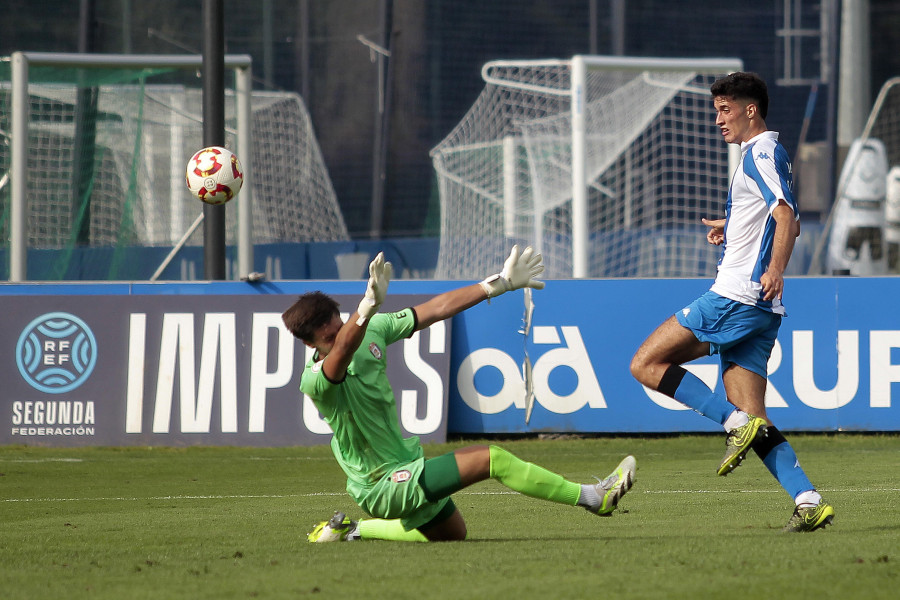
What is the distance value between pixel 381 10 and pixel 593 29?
4.56 m

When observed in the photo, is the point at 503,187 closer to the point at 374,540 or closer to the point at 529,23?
the point at 529,23

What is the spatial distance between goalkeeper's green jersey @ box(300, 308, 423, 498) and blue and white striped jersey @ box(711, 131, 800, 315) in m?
1.61

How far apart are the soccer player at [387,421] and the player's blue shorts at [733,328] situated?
Answer: 32.5 inches

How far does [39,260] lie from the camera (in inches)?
679

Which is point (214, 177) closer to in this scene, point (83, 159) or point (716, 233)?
point (716, 233)

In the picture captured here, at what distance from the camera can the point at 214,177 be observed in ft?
36.8

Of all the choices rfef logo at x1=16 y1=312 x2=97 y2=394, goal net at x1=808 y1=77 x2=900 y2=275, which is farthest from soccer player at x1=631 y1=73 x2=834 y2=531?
goal net at x1=808 y1=77 x2=900 y2=275

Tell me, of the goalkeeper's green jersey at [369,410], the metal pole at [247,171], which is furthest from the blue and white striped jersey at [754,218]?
the metal pole at [247,171]

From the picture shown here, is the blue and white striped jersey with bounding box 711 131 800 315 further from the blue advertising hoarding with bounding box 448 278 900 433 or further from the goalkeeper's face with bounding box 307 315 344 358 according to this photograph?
the blue advertising hoarding with bounding box 448 278 900 433

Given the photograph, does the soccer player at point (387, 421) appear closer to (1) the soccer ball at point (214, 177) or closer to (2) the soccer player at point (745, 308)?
(2) the soccer player at point (745, 308)

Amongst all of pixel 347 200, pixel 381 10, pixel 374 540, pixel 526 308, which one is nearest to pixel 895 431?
pixel 526 308

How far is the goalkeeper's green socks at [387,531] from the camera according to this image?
20.5 feet

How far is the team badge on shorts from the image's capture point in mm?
5840

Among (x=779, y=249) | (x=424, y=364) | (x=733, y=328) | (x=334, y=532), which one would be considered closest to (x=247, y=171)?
(x=424, y=364)
